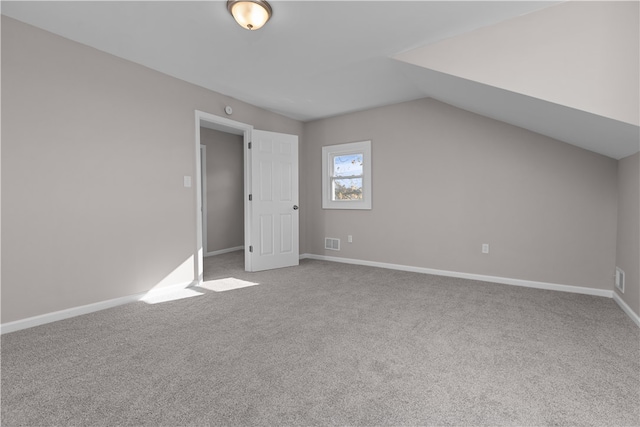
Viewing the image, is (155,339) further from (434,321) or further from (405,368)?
(434,321)

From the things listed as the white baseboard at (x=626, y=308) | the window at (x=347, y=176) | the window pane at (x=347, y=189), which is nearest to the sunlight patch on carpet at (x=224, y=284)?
the window at (x=347, y=176)

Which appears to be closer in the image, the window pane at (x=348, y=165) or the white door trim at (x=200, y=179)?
the white door trim at (x=200, y=179)

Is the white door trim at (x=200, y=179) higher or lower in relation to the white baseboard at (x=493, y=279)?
higher

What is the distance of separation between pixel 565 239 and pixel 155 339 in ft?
13.4

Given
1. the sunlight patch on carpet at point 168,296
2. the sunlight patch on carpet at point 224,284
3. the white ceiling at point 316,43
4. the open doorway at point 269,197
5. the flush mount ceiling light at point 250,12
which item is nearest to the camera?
the flush mount ceiling light at point 250,12

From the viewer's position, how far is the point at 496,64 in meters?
2.36

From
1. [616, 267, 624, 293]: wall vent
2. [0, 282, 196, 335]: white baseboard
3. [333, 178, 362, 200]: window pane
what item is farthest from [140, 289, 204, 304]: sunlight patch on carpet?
[616, 267, 624, 293]: wall vent

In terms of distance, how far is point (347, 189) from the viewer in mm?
4977

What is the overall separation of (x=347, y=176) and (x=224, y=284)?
2.53 metres

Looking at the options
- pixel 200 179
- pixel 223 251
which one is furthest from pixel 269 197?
pixel 223 251

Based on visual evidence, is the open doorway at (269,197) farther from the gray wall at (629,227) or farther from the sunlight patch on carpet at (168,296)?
the gray wall at (629,227)

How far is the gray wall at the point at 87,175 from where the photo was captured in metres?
2.32

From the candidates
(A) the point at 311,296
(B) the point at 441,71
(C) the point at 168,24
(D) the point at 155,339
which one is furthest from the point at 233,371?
(B) the point at 441,71

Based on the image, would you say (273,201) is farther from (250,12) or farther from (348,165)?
(250,12)
